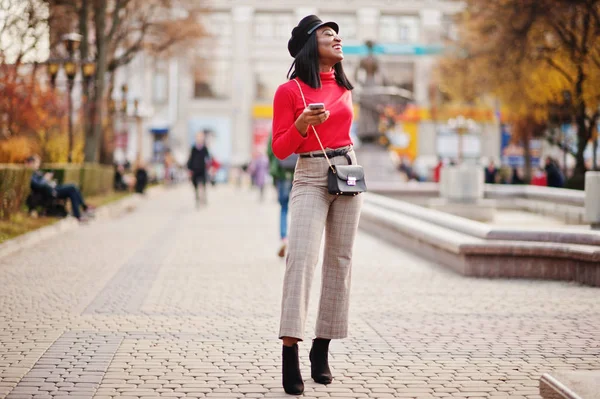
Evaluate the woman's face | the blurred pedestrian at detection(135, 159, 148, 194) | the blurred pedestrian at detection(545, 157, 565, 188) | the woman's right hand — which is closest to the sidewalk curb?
the blurred pedestrian at detection(135, 159, 148, 194)

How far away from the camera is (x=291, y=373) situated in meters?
5.28

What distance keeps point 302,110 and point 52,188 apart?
43.9 ft

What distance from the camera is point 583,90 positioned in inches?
1060

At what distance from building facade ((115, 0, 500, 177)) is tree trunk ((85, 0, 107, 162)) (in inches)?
1395

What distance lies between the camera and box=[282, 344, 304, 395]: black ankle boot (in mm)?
5230

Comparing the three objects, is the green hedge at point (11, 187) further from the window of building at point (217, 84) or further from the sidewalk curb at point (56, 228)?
the window of building at point (217, 84)

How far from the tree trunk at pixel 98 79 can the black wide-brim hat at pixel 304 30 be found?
23.7 meters

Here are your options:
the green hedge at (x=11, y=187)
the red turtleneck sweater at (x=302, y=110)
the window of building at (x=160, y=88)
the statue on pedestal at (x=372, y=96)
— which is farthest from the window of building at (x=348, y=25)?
the red turtleneck sweater at (x=302, y=110)

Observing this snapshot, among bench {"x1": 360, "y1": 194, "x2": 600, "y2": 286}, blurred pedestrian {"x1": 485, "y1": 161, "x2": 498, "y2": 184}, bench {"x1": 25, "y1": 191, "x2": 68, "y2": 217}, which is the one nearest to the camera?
Answer: bench {"x1": 360, "y1": 194, "x2": 600, "y2": 286}

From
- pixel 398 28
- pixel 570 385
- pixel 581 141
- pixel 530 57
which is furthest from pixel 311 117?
pixel 398 28

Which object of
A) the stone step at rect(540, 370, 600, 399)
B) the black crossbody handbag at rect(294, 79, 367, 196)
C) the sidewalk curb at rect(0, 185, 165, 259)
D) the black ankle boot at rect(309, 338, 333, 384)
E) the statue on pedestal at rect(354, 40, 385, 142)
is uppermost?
the statue on pedestal at rect(354, 40, 385, 142)

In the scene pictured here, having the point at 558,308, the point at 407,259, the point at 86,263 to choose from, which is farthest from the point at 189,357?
the point at 407,259

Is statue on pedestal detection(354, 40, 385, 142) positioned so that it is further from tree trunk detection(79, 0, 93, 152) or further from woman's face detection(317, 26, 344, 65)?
woman's face detection(317, 26, 344, 65)

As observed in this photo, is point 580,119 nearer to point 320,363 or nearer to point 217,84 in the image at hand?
point 320,363
